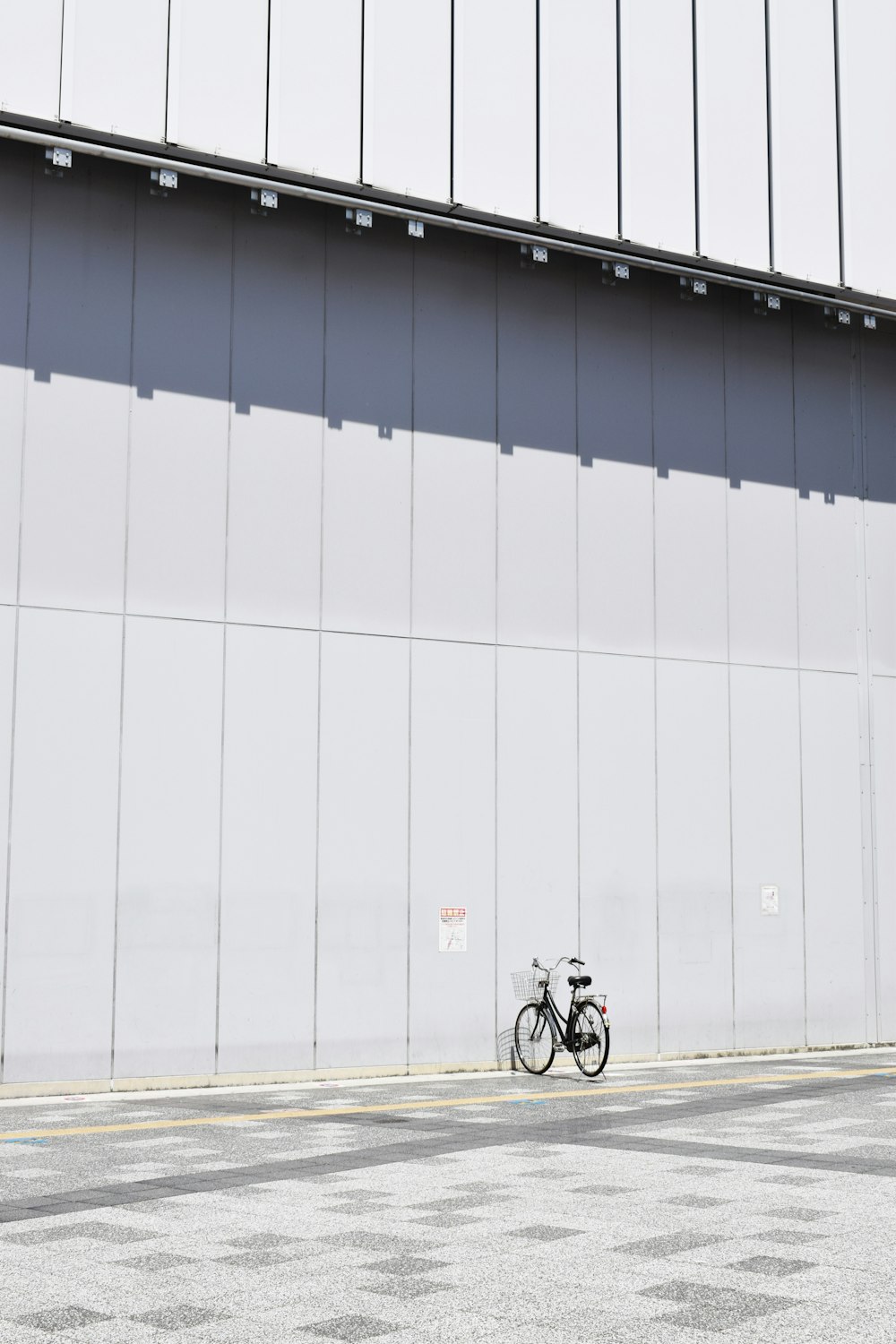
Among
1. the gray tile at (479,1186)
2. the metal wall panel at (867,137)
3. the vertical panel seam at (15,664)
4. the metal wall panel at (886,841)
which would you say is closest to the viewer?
the gray tile at (479,1186)

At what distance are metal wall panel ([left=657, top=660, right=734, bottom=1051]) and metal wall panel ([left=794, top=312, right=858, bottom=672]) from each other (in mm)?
2315

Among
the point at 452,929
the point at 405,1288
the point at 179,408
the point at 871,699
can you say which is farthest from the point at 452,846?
the point at 405,1288

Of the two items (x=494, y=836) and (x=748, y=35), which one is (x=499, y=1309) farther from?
(x=748, y=35)

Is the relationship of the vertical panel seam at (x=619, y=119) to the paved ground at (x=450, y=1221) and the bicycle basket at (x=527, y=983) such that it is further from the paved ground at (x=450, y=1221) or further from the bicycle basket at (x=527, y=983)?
the paved ground at (x=450, y=1221)

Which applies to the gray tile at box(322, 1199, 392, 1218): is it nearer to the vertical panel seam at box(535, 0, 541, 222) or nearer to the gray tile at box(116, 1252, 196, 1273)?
the gray tile at box(116, 1252, 196, 1273)

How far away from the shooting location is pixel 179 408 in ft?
57.9

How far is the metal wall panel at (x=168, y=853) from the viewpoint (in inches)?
655

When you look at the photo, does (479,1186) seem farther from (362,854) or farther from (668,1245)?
(362,854)

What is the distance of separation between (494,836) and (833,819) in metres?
6.12

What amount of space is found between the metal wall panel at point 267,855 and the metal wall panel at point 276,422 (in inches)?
24.3

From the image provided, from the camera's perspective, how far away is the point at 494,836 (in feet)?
63.0

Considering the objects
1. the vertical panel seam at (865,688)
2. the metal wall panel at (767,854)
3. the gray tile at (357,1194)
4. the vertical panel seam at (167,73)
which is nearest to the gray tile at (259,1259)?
the gray tile at (357,1194)

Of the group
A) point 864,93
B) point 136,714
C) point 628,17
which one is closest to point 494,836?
point 136,714

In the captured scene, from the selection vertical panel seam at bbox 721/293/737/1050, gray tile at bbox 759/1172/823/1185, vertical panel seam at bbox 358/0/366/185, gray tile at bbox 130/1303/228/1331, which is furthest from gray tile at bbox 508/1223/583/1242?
vertical panel seam at bbox 358/0/366/185
